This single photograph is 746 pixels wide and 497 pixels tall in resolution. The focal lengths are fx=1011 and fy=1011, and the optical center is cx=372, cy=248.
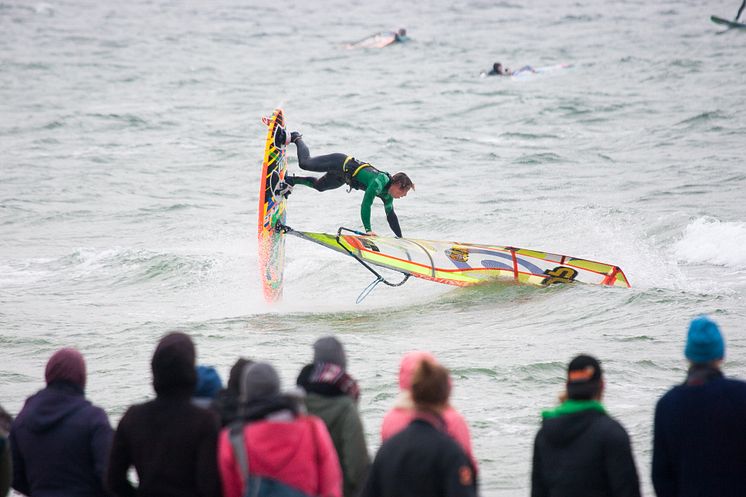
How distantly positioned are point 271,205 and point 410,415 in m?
9.05

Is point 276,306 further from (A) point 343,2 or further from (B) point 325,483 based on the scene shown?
(A) point 343,2

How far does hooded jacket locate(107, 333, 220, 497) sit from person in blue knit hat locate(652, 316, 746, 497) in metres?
1.80

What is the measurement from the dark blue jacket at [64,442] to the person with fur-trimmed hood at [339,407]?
37.9 inches

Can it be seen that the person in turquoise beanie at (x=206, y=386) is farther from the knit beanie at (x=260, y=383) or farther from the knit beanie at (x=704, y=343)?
the knit beanie at (x=704, y=343)

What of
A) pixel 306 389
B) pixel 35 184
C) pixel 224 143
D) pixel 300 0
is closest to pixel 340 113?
pixel 224 143

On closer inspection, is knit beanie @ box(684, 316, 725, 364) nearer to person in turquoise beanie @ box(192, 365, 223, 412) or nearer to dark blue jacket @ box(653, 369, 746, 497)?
dark blue jacket @ box(653, 369, 746, 497)

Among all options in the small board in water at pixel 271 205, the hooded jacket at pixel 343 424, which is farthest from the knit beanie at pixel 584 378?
the small board in water at pixel 271 205

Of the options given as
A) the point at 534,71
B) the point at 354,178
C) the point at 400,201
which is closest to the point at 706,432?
the point at 354,178

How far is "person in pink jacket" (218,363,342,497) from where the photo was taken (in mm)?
3582

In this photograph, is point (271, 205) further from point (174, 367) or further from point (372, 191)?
point (174, 367)

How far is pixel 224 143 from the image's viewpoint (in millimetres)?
27750

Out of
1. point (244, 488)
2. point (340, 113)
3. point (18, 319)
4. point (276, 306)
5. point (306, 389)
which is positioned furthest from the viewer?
point (340, 113)

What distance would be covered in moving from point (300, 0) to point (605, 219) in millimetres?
46033

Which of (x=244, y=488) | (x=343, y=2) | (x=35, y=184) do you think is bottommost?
(x=244, y=488)
